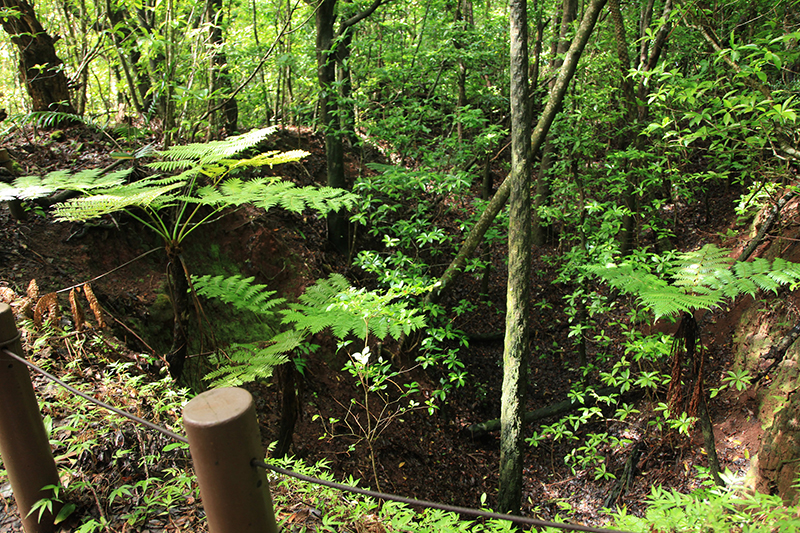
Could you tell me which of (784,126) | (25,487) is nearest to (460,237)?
(784,126)

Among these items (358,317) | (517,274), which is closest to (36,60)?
(358,317)

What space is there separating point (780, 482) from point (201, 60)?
7.24m

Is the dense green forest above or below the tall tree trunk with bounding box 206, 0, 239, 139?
below

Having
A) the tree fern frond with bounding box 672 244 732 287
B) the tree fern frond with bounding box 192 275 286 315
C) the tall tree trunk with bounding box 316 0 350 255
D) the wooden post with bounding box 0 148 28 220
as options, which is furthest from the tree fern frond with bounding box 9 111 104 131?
the tree fern frond with bounding box 672 244 732 287

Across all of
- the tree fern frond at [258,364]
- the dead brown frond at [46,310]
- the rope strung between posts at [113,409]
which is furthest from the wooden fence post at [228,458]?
the dead brown frond at [46,310]

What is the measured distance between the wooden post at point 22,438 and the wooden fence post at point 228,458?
1361mm

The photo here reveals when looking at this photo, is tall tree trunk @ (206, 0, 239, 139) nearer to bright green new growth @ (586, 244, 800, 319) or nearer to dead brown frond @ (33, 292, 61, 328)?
dead brown frond @ (33, 292, 61, 328)

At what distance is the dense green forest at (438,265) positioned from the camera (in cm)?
364

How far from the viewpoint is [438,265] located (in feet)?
21.8

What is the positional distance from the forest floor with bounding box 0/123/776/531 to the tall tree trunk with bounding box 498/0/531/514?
1.89ft

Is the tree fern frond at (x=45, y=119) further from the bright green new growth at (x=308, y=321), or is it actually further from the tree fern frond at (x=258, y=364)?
the tree fern frond at (x=258, y=364)

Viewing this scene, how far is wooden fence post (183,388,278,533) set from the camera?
1.31m

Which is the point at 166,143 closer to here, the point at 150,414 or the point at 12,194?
the point at 12,194

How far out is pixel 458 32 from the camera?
21.5ft
